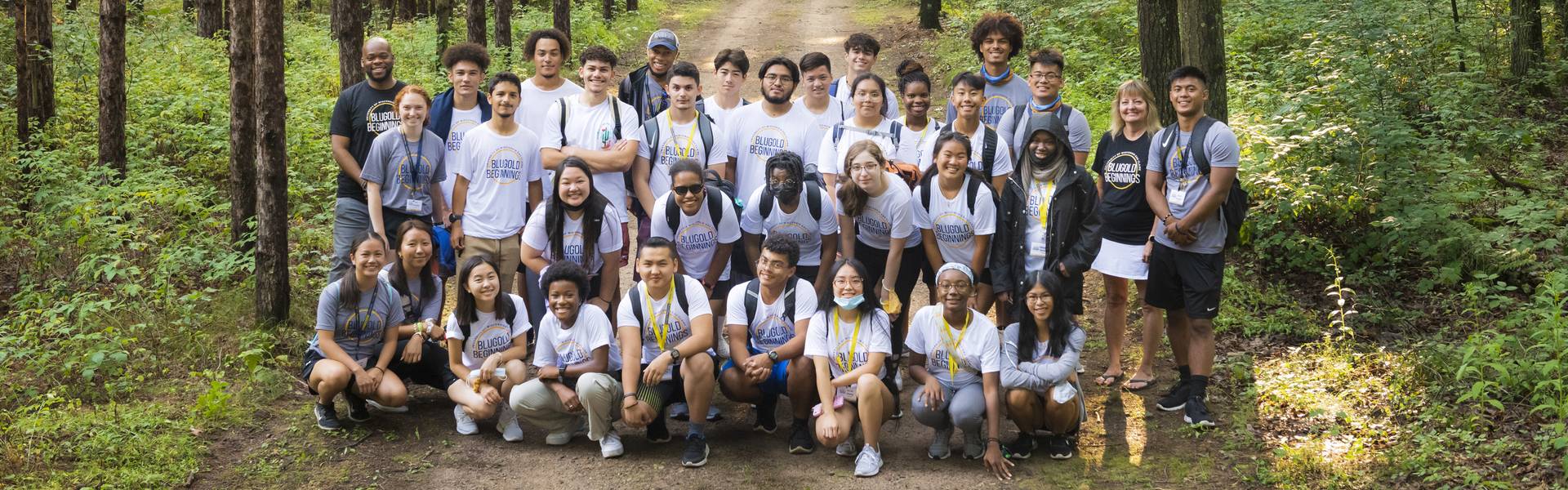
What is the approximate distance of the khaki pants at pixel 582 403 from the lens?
5891 millimetres

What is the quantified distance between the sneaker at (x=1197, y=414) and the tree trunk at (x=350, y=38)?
9.52 metres

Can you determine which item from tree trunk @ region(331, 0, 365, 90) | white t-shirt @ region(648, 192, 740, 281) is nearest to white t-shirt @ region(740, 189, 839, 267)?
white t-shirt @ region(648, 192, 740, 281)

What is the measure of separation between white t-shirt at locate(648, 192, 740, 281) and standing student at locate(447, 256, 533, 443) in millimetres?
987

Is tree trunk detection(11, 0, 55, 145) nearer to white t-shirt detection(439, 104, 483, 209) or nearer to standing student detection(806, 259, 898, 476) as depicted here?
white t-shirt detection(439, 104, 483, 209)

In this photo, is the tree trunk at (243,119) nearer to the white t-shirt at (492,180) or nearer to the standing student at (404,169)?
the standing student at (404,169)

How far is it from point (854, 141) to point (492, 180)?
7.64 feet

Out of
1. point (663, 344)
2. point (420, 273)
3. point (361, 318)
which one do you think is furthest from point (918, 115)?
point (361, 318)

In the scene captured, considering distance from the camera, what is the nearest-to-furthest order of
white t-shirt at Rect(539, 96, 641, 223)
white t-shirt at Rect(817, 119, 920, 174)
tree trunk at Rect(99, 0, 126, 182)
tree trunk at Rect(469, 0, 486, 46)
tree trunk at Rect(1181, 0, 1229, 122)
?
white t-shirt at Rect(817, 119, 920, 174) → white t-shirt at Rect(539, 96, 641, 223) → tree trunk at Rect(1181, 0, 1229, 122) → tree trunk at Rect(99, 0, 126, 182) → tree trunk at Rect(469, 0, 486, 46)

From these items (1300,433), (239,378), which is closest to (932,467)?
(1300,433)

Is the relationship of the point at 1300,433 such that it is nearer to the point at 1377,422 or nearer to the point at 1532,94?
the point at 1377,422

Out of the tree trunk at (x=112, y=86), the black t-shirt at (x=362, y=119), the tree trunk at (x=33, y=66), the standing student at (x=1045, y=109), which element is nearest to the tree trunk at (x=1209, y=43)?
the standing student at (x=1045, y=109)

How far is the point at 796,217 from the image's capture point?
6508mm

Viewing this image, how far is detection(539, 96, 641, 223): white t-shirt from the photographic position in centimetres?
710

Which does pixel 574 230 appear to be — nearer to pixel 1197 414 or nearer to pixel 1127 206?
pixel 1127 206
